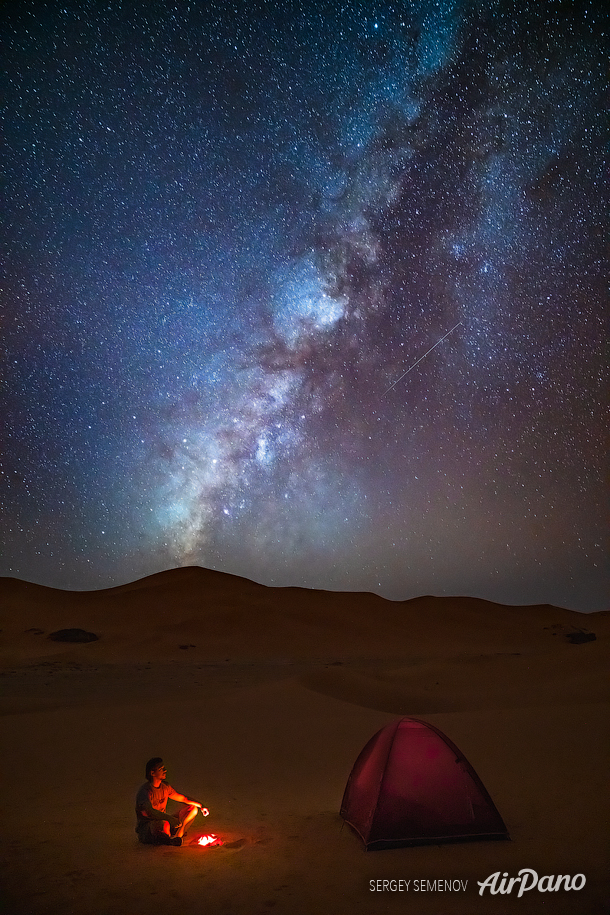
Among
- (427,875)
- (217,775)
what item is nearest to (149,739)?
(217,775)

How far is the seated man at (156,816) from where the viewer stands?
23.4 ft

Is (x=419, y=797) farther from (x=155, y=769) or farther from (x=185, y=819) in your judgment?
(x=155, y=769)

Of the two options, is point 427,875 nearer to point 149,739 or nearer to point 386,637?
point 149,739

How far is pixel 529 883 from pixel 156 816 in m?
4.28

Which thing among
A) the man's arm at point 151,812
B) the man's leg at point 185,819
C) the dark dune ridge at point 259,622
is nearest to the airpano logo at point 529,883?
the man's leg at point 185,819

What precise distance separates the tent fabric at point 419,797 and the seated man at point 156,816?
2.07 m

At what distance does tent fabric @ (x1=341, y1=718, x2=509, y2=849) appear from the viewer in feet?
23.2

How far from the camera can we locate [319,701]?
1734cm

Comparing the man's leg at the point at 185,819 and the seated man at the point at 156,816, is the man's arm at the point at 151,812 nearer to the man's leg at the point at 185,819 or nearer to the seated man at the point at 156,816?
the seated man at the point at 156,816

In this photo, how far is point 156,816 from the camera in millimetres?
7164

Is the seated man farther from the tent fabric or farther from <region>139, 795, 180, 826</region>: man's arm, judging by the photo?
the tent fabric

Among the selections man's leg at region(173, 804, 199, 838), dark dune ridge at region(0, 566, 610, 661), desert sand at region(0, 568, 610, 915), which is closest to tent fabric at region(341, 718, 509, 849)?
desert sand at region(0, 568, 610, 915)

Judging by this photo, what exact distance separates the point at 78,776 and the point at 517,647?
28725mm

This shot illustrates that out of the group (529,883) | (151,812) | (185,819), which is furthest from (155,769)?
(529,883)
